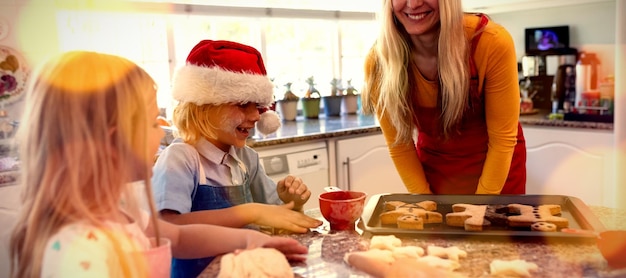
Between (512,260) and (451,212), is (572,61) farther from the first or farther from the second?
Result: (512,260)

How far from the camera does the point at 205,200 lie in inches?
47.8

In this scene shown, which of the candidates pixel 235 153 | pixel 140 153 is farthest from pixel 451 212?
pixel 140 153

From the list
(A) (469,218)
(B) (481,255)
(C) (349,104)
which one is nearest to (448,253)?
(B) (481,255)

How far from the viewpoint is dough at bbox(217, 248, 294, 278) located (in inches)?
32.4

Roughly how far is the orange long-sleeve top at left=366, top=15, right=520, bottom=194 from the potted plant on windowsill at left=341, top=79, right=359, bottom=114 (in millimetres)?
1813

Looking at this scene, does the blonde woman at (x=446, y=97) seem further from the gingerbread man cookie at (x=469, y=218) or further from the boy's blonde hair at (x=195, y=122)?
the boy's blonde hair at (x=195, y=122)

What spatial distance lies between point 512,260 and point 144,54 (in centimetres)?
221

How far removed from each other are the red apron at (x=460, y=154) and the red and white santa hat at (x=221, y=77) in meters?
0.48

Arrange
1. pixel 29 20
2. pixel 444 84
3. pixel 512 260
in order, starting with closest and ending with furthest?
pixel 512 260
pixel 444 84
pixel 29 20

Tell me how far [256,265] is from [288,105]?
7.44ft

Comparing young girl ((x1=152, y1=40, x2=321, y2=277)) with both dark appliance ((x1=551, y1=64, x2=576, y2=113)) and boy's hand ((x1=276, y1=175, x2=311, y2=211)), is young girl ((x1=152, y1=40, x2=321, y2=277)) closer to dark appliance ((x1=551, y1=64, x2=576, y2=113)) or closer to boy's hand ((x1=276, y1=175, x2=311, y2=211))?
boy's hand ((x1=276, y1=175, x2=311, y2=211))

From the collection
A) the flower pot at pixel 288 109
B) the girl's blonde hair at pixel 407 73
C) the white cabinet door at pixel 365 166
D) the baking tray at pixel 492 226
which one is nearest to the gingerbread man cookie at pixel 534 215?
the baking tray at pixel 492 226

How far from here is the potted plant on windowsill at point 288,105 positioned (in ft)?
10.1

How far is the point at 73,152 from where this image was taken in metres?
0.74
